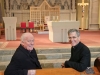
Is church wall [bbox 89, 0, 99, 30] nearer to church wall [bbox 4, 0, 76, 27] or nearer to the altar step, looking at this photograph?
church wall [bbox 4, 0, 76, 27]

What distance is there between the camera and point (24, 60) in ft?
9.24

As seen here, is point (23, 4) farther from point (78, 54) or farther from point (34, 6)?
point (78, 54)

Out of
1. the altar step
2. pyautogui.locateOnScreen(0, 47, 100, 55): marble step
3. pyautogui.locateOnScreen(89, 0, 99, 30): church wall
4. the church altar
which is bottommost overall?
the altar step

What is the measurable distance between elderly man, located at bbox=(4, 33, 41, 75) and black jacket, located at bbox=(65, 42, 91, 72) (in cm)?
56

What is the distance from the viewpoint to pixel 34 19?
40.5 feet

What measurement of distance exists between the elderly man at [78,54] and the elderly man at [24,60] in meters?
0.55

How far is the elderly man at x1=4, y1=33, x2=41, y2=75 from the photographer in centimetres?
268

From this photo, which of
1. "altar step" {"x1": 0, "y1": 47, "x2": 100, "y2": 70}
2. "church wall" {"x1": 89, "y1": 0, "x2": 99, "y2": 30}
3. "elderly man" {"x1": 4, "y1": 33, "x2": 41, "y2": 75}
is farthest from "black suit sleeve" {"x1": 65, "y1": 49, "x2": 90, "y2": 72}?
"church wall" {"x1": 89, "y1": 0, "x2": 99, "y2": 30}

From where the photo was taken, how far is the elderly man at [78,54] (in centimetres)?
286

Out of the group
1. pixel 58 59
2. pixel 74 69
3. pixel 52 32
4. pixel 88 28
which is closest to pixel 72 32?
pixel 74 69

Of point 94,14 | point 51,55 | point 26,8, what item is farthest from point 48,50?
point 26,8

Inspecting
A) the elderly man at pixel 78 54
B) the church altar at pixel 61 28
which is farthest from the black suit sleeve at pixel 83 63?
the church altar at pixel 61 28

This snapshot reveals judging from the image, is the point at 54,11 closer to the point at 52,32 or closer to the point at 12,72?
the point at 52,32

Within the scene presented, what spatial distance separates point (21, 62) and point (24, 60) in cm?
6
